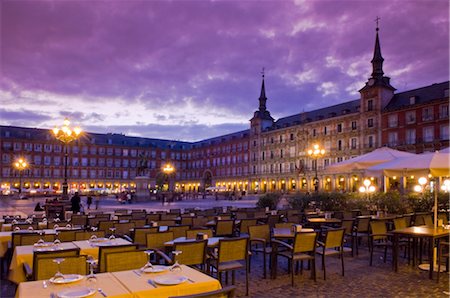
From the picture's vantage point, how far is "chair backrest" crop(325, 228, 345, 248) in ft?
25.2

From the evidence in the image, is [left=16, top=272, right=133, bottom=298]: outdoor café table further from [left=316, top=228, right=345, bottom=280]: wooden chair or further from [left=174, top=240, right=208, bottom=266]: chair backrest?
[left=316, top=228, right=345, bottom=280]: wooden chair

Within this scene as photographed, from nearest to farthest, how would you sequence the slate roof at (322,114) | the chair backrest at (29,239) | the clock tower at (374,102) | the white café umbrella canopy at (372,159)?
the chair backrest at (29,239) < the white café umbrella canopy at (372,159) < the clock tower at (374,102) < the slate roof at (322,114)

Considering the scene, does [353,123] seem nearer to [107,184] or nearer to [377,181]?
[377,181]

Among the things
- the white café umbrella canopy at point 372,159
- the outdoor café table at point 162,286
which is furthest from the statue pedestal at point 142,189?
the outdoor café table at point 162,286

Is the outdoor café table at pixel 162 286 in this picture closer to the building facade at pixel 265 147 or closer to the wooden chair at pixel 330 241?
the wooden chair at pixel 330 241

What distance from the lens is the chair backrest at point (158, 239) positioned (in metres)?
7.23

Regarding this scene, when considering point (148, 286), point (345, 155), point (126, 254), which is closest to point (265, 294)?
point (126, 254)

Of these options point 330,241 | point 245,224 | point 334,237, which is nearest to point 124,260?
point 330,241

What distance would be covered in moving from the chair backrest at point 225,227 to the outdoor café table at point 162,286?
17.6 feet

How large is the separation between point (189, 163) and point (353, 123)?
163 feet

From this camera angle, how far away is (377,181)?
4972 centimetres

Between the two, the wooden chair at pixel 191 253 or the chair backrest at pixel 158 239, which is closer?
the wooden chair at pixel 191 253

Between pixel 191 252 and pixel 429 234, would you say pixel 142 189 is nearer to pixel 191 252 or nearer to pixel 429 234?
pixel 429 234

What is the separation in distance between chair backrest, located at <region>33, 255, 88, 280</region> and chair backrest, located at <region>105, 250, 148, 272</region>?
314mm
